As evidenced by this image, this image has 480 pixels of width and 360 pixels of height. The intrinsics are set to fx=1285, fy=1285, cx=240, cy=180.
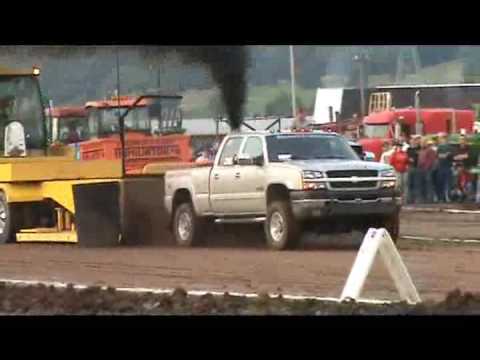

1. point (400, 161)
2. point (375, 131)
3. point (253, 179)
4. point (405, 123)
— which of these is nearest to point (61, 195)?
point (253, 179)

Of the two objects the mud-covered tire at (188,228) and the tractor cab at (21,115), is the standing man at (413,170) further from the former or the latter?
the mud-covered tire at (188,228)

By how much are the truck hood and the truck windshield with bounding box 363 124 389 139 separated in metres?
16.7

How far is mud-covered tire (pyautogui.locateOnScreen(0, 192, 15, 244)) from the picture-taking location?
70.7 feet

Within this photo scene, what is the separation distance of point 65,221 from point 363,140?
1577 centimetres

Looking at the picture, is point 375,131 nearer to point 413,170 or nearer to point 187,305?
point 413,170

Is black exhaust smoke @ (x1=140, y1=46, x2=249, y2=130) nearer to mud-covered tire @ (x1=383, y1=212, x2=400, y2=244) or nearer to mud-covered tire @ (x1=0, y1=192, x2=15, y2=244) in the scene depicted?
mud-covered tire @ (x1=383, y1=212, x2=400, y2=244)

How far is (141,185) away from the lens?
68.9ft

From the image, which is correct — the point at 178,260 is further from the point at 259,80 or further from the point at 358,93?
the point at 358,93

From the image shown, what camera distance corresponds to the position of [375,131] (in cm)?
3600

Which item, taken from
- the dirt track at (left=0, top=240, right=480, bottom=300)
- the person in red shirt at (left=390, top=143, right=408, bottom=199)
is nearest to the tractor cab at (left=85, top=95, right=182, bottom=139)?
the dirt track at (left=0, top=240, right=480, bottom=300)

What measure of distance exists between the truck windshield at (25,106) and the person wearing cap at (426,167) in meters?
11.2
